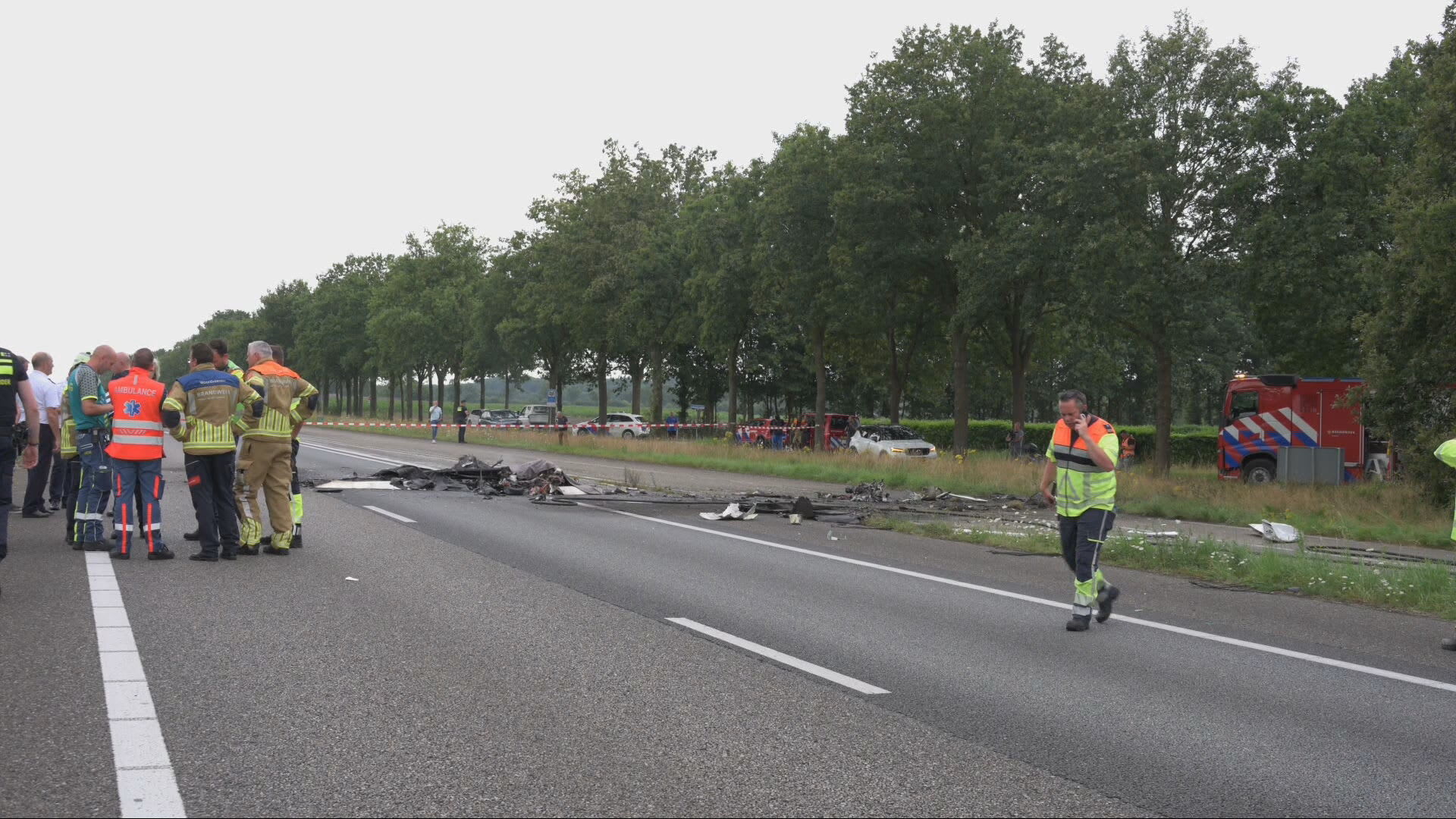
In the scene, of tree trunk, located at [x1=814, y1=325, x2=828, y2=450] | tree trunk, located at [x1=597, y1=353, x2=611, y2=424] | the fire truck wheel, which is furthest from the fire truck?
tree trunk, located at [x1=597, y1=353, x2=611, y2=424]

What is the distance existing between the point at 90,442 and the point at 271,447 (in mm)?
2498

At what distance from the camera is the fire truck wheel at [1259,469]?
94.4 ft

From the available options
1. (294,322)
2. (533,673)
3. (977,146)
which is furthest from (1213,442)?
(294,322)

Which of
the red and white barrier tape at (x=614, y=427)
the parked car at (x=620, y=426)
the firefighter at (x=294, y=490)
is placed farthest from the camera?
the parked car at (x=620, y=426)

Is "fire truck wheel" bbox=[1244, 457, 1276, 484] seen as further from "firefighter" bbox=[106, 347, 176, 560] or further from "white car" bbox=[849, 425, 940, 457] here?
"firefighter" bbox=[106, 347, 176, 560]

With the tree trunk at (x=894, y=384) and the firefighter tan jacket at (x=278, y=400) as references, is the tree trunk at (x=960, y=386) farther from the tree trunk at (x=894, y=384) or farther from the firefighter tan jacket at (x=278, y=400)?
the firefighter tan jacket at (x=278, y=400)

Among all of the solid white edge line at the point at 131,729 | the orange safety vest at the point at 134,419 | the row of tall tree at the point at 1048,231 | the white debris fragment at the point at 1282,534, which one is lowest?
the white debris fragment at the point at 1282,534

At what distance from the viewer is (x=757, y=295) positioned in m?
45.2

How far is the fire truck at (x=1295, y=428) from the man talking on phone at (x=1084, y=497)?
2206 centimetres

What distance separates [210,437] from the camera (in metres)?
10.6

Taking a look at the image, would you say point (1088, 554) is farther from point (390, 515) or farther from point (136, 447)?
point (390, 515)

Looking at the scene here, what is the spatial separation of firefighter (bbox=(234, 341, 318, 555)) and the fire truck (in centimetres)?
2335

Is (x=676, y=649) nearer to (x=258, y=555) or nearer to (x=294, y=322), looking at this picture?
(x=258, y=555)

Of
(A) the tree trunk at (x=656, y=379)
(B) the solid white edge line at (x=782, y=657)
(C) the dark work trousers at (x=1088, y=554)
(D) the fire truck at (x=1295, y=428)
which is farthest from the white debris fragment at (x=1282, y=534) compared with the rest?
(A) the tree trunk at (x=656, y=379)
